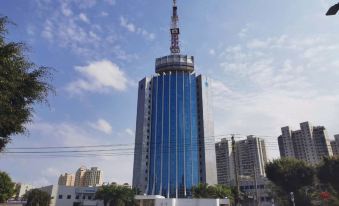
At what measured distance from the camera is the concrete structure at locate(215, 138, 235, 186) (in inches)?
6142

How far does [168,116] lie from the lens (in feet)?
405

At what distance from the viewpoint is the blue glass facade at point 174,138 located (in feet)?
378

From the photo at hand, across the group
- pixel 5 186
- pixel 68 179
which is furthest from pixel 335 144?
pixel 68 179

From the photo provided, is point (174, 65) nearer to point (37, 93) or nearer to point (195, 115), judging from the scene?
point (195, 115)

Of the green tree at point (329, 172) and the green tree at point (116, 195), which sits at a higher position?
the green tree at point (329, 172)

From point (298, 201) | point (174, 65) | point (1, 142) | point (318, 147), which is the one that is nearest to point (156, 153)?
point (174, 65)

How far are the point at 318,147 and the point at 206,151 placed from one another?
188 feet

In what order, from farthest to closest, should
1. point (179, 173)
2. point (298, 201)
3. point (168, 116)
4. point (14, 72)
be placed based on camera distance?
point (168, 116)
point (179, 173)
point (298, 201)
point (14, 72)

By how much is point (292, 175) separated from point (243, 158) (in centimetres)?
9097

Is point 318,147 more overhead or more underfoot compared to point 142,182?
more overhead

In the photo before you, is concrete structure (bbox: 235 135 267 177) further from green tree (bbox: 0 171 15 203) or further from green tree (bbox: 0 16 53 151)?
green tree (bbox: 0 16 53 151)

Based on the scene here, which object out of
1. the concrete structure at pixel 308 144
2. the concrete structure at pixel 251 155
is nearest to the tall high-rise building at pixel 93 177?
the concrete structure at pixel 251 155

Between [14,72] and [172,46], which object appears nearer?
[14,72]

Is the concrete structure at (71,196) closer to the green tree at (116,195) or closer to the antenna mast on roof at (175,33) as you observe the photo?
the green tree at (116,195)
